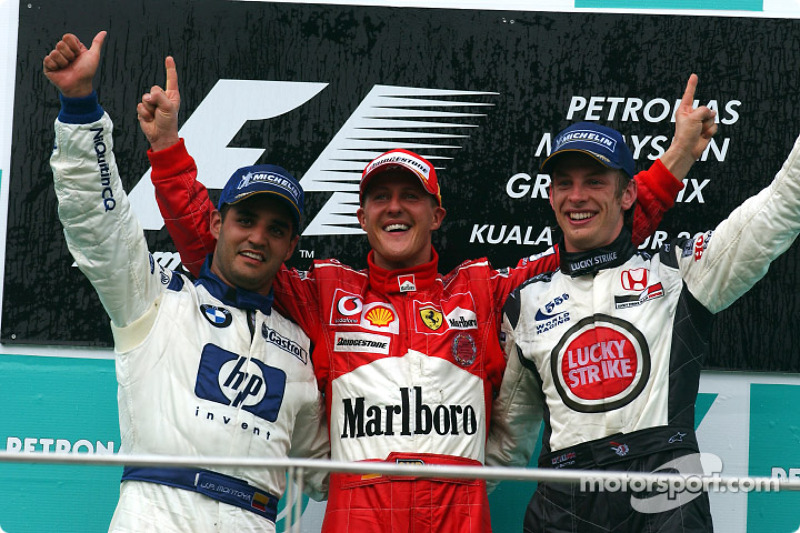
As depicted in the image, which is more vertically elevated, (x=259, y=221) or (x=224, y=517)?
(x=259, y=221)

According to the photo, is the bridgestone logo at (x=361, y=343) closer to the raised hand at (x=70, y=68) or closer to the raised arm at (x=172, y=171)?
the raised arm at (x=172, y=171)

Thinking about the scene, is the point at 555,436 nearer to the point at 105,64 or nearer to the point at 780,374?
the point at 780,374

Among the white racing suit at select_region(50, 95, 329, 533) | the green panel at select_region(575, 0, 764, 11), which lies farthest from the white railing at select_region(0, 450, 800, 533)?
the green panel at select_region(575, 0, 764, 11)

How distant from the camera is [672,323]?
8.18 ft

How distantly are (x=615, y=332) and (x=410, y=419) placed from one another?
58 cm

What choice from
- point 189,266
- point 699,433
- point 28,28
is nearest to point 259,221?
point 189,266

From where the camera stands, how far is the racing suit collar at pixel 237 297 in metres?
2.54

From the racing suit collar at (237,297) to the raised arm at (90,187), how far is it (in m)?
0.23

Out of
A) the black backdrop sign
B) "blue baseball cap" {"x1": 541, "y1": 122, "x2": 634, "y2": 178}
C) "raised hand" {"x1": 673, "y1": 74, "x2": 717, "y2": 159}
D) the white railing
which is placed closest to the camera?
the white railing

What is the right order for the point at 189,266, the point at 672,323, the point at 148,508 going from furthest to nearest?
the point at 189,266 → the point at 672,323 → the point at 148,508

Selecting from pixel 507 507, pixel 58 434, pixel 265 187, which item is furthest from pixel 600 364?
pixel 58 434

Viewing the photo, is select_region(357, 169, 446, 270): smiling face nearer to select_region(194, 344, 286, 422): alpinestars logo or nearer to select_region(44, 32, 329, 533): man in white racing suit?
select_region(44, 32, 329, 533): man in white racing suit

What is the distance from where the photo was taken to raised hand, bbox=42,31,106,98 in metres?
2.24

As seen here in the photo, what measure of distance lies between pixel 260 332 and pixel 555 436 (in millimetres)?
818
